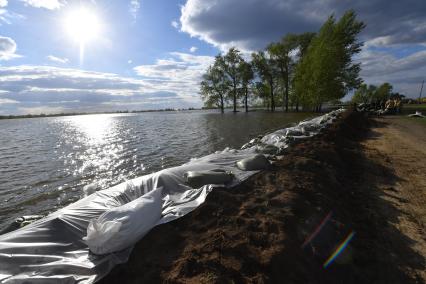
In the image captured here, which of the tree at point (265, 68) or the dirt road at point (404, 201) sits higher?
the tree at point (265, 68)

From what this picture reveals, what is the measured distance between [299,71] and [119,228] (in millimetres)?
40575

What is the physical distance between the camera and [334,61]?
30250mm

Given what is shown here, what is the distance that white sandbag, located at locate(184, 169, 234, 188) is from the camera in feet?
16.2

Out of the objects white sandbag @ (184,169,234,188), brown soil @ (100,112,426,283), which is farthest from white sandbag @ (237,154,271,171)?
white sandbag @ (184,169,234,188)

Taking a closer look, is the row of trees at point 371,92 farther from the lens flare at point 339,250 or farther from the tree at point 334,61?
the lens flare at point 339,250

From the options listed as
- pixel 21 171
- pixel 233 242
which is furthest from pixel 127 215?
pixel 21 171

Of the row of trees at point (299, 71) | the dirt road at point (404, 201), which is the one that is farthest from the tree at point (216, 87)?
the dirt road at point (404, 201)

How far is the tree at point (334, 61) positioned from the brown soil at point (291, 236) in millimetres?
29150

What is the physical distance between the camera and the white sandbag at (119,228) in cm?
283

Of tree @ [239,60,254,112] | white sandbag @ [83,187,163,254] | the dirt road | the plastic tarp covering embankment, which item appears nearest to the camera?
the plastic tarp covering embankment

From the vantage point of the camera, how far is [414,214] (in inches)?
167

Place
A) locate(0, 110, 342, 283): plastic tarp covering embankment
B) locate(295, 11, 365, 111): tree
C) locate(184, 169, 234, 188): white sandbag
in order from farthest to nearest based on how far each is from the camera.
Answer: locate(295, 11, 365, 111): tree, locate(184, 169, 234, 188): white sandbag, locate(0, 110, 342, 283): plastic tarp covering embankment

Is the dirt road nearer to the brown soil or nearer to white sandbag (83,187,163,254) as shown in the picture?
the brown soil

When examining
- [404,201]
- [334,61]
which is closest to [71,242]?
[404,201]
